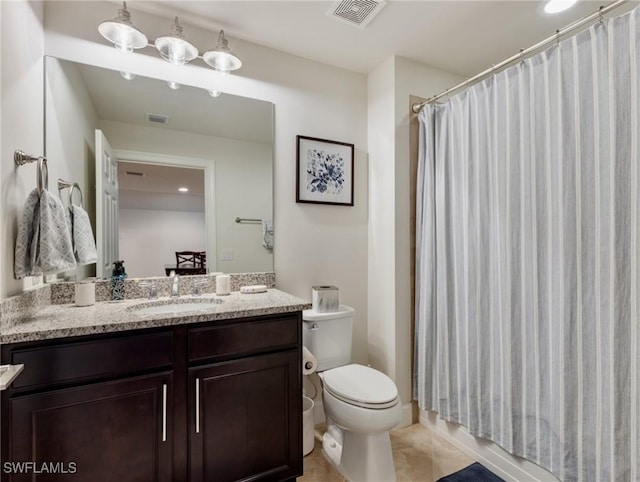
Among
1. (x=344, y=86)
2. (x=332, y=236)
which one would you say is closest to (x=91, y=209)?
(x=332, y=236)

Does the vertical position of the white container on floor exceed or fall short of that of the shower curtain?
it falls short

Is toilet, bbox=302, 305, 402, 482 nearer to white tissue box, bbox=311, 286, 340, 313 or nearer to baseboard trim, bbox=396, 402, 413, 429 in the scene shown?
white tissue box, bbox=311, 286, 340, 313

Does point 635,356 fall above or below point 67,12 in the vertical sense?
below

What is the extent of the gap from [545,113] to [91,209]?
2231 mm

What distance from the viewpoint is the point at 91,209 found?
160 centimetres

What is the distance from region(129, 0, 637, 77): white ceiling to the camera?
164 cm

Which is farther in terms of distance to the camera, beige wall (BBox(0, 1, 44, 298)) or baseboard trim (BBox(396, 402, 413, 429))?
baseboard trim (BBox(396, 402, 413, 429))

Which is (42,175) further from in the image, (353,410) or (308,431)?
(308,431)

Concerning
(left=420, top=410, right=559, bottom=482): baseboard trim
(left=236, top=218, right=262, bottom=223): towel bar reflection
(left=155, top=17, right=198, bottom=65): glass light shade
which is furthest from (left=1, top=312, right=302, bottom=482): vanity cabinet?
(left=155, top=17, right=198, bottom=65): glass light shade

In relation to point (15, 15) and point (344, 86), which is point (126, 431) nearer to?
point (15, 15)

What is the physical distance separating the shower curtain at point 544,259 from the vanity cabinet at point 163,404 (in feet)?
3.21

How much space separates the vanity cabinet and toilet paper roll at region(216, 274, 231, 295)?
46 cm

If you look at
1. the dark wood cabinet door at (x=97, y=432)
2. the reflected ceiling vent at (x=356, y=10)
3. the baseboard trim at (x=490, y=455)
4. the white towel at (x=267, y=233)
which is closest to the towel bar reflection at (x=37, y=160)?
the dark wood cabinet door at (x=97, y=432)

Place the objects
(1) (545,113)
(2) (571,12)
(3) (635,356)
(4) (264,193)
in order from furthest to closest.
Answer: (4) (264,193), (2) (571,12), (1) (545,113), (3) (635,356)
